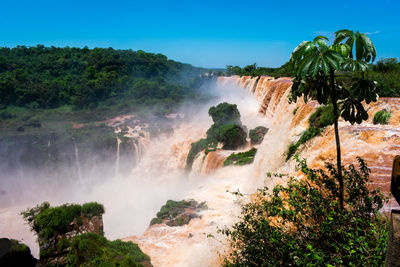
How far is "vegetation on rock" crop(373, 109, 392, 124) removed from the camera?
21.9ft

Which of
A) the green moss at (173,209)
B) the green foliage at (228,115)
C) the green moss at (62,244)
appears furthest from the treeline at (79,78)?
the green moss at (62,244)

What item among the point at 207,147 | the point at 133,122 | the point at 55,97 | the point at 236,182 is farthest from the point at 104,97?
the point at 236,182

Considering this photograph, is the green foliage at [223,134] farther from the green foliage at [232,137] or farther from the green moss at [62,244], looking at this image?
the green moss at [62,244]

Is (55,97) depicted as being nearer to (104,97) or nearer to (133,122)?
(104,97)

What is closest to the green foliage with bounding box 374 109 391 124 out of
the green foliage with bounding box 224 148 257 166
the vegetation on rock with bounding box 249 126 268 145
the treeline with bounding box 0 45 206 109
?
the green foliage with bounding box 224 148 257 166

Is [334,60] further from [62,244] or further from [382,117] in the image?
[62,244]

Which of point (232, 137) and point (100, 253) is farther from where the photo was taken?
Answer: point (232, 137)

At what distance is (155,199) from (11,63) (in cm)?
5876

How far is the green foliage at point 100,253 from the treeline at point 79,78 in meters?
38.7

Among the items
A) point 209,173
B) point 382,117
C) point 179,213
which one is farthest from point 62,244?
point 382,117

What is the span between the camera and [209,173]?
55.3ft

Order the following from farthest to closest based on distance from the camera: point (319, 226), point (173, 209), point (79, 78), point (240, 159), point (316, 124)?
point (79, 78) → point (240, 159) → point (173, 209) → point (316, 124) → point (319, 226)

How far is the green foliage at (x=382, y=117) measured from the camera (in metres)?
6.68

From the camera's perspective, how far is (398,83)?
28.1 ft
